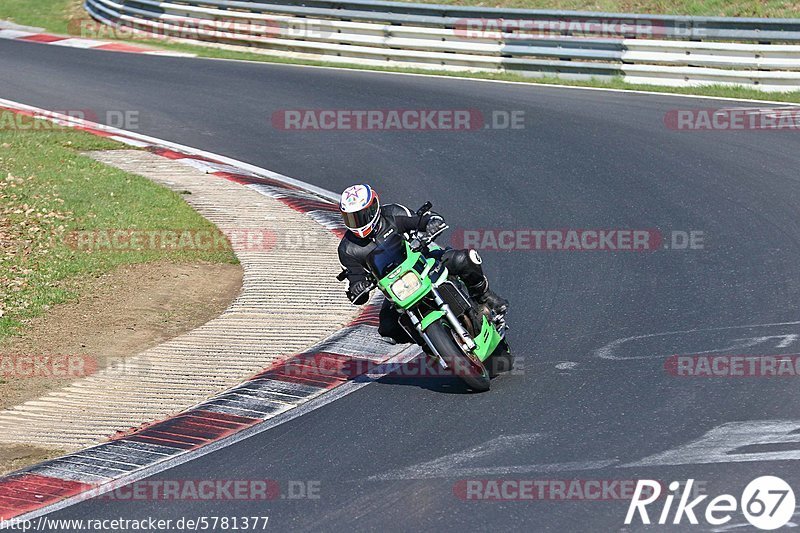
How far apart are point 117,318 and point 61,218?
3.14 meters

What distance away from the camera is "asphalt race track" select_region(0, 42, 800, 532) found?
6742mm

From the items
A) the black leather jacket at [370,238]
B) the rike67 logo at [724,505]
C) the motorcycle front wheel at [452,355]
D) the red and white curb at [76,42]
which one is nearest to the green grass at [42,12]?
the red and white curb at [76,42]

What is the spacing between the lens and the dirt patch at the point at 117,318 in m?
9.45

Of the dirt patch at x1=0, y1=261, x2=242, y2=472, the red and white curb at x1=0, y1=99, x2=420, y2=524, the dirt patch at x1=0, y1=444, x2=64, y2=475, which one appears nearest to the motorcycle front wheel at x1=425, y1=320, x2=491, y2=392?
the red and white curb at x1=0, y1=99, x2=420, y2=524

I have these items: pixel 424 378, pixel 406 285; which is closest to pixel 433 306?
pixel 406 285

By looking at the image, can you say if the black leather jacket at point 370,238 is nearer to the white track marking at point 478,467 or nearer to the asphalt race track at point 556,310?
the asphalt race track at point 556,310

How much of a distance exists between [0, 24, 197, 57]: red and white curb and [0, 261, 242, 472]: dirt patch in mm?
12783

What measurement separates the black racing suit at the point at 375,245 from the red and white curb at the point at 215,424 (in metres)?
0.58

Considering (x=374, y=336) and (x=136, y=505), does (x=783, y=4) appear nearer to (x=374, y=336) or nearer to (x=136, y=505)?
(x=374, y=336)

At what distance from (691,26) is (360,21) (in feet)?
22.1

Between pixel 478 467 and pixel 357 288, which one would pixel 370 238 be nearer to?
pixel 357 288

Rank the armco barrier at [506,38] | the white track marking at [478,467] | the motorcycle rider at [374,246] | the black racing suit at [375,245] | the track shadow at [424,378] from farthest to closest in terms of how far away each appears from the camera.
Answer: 1. the armco barrier at [506,38]
2. the track shadow at [424,378]
3. the black racing suit at [375,245]
4. the motorcycle rider at [374,246]
5. the white track marking at [478,467]

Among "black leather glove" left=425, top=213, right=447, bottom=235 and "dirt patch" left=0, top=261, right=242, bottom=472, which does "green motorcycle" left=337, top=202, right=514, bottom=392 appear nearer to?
"black leather glove" left=425, top=213, right=447, bottom=235

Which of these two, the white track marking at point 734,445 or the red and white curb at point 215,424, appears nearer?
the white track marking at point 734,445
